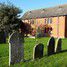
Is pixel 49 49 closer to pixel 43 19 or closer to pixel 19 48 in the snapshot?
pixel 19 48

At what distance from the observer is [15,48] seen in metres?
14.9

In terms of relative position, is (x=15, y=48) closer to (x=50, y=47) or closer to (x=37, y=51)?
(x=37, y=51)

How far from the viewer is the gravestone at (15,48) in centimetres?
1462

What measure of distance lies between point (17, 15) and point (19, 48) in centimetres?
4000

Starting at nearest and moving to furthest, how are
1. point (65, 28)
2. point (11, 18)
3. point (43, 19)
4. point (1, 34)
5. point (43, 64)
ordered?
point (43, 64), point (1, 34), point (11, 18), point (65, 28), point (43, 19)

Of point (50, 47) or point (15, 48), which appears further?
point (50, 47)

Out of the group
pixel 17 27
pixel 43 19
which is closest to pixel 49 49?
pixel 17 27

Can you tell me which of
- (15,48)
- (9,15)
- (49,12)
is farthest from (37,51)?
(49,12)

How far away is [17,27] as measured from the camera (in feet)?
179

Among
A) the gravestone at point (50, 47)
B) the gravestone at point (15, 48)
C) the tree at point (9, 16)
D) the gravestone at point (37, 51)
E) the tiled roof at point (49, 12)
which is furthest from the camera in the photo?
the tiled roof at point (49, 12)

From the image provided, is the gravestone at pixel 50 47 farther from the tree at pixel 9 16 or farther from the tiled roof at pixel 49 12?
the tiled roof at pixel 49 12

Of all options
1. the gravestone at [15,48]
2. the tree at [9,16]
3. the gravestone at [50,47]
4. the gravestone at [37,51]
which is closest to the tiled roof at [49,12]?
the tree at [9,16]

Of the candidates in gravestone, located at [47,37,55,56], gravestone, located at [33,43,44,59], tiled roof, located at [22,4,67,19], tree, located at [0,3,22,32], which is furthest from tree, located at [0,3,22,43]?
gravestone, located at [33,43,44,59]

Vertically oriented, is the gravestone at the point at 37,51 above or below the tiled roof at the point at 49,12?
below
